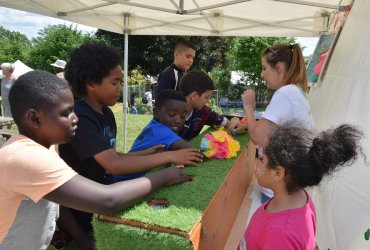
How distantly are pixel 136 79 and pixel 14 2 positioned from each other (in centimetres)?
2071

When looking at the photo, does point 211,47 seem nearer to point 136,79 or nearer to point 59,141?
point 136,79

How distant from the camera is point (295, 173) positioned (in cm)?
150

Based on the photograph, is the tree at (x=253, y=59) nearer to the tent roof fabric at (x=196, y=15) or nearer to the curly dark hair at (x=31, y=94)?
the tent roof fabric at (x=196, y=15)

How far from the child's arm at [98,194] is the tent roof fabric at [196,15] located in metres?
3.77

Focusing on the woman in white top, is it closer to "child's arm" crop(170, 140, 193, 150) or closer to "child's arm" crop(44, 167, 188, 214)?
"child's arm" crop(170, 140, 193, 150)

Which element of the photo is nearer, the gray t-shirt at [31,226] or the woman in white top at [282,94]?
the gray t-shirt at [31,226]

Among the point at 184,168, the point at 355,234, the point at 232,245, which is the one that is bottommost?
the point at 232,245

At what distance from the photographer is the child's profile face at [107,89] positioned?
2104mm

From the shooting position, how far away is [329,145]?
1460mm

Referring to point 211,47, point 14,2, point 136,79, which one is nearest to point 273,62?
point 14,2

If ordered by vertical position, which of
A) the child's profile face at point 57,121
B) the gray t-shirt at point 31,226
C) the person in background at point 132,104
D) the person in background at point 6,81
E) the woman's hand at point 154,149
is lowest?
the person in background at point 132,104

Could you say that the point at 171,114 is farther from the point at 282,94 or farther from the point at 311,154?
the point at 311,154

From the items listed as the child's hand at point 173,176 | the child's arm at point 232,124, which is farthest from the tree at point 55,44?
the child's hand at point 173,176

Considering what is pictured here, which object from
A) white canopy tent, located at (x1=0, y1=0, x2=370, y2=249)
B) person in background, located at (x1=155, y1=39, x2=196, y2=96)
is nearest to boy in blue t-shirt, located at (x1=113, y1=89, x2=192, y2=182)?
white canopy tent, located at (x1=0, y1=0, x2=370, y2=249)
